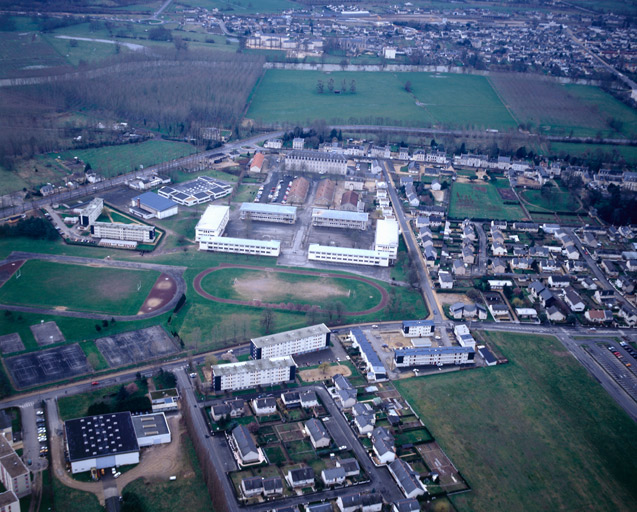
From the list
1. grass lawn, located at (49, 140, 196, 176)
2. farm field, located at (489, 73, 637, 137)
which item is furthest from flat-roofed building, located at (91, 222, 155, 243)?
farm field, located at (489, 73, 637, 137)

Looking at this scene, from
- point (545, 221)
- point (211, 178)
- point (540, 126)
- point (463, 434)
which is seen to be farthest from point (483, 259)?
point (540, 126)

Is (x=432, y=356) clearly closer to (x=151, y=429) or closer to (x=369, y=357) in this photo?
(x=369, y=357)

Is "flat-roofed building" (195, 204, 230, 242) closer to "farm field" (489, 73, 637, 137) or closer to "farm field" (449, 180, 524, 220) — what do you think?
"farm field" (449, 180, 524, 220)

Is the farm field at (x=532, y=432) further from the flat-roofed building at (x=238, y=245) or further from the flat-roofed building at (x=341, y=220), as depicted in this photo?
the flat-roofed building at (x=341, y=220)

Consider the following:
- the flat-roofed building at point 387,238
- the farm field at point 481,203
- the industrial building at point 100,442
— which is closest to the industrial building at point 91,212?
the flat-roofed building at point 387,238

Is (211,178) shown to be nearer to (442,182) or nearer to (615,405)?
(442,182)

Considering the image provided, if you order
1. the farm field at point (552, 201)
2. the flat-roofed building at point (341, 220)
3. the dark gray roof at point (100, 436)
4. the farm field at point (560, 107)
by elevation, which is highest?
the farm field at point (560, 107)
